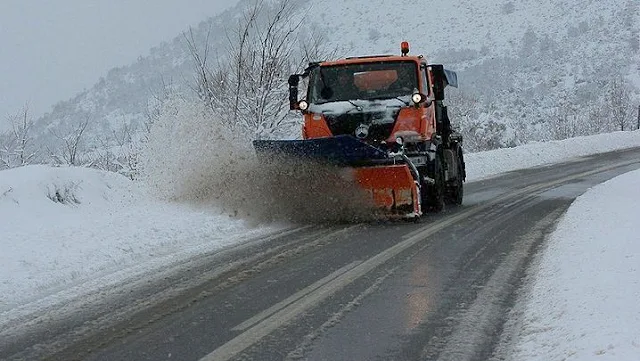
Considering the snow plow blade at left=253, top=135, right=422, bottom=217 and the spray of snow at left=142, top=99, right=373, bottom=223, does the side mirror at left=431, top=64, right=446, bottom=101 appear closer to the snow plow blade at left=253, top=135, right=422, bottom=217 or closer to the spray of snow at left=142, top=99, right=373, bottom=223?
the snow plow blade at left=253, top=135, right=422, bottom=217

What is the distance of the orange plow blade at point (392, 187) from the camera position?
9164 millimetres

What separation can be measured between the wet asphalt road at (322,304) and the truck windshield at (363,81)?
2173 mm

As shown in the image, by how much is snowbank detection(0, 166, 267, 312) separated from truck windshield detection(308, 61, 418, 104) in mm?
2208

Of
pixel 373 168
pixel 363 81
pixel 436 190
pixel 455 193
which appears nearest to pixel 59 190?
pixel 363 81

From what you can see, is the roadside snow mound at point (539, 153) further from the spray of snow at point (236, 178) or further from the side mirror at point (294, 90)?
the side mirror at point (294, 90)

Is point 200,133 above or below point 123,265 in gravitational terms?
above

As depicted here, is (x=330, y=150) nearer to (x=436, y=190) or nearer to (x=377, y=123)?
(x=377, y=123)

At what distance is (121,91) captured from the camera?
620ft

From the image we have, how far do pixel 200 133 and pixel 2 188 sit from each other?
3.15 m

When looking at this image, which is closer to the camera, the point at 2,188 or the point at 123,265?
the point at 123,265

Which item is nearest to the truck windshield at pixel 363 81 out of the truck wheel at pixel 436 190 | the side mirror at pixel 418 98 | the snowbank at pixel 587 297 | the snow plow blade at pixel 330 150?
the side mirror at pixel 418 98

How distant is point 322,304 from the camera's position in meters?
4.98

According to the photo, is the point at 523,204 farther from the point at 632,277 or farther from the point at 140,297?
→ the point at 140,297

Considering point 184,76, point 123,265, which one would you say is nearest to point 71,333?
point 123,265
